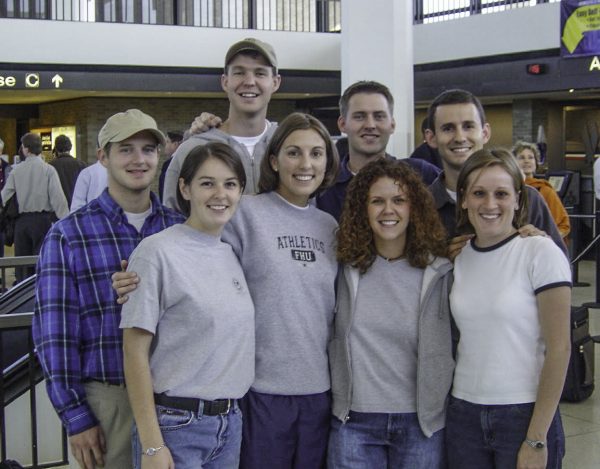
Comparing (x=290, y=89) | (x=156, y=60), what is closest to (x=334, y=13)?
(x=290, y=89)

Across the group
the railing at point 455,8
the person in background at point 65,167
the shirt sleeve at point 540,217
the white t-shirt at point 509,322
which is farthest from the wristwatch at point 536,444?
the railing at point 455,8

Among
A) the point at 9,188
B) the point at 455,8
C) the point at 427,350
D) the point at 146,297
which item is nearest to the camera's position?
the point at 146,297

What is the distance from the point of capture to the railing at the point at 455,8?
18883 mm

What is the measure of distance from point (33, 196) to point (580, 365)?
21.8ft

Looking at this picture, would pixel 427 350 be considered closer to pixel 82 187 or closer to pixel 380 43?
pixel 82 187

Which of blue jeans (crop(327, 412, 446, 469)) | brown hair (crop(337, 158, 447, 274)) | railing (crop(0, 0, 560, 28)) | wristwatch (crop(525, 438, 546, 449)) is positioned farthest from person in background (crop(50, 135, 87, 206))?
wristwatch (crop(525, 438, 546, 449))

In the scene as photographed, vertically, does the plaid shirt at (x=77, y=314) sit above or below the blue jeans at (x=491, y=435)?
above

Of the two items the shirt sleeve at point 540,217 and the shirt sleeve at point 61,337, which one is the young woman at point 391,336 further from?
the shirt sleeve at point 61,337

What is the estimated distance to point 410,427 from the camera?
308 centimetres

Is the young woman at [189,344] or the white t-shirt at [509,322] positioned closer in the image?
the young woman at [189,344]

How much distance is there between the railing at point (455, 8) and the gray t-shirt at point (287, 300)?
16.2m

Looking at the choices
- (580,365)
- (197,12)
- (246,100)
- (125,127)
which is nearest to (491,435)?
(125,127)

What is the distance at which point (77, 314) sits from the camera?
312 cm

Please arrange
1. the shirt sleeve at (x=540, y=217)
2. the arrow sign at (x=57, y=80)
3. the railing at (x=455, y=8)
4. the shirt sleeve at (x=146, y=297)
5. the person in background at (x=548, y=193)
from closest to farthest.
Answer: the shirt sleeve at (x=146, y=297), the shirt sleeve at (x=540, y=217), the person in background at (x=548, y=193), the arrow sign at (x=57, y=80), the railing at (x=455, y=8)
